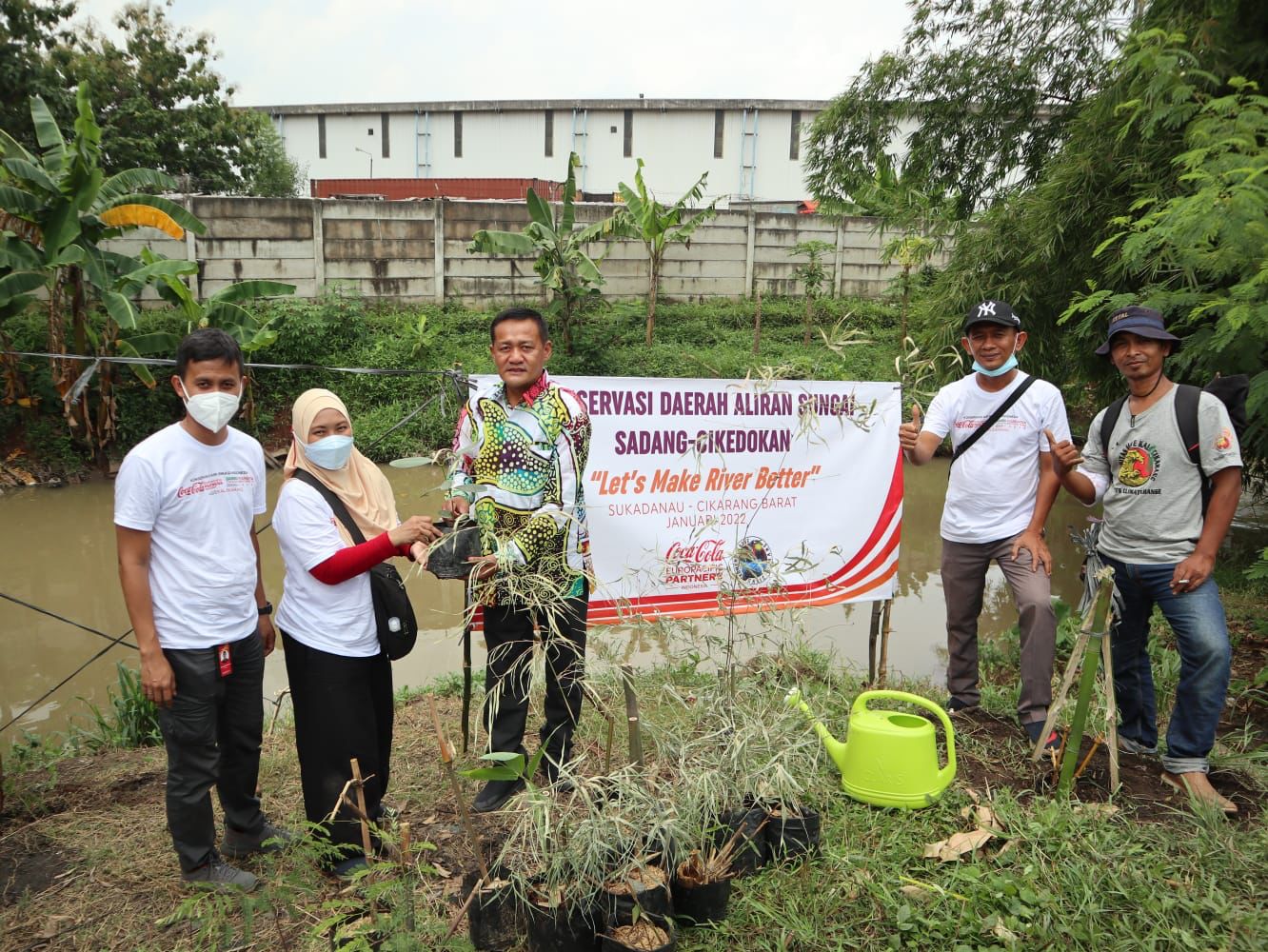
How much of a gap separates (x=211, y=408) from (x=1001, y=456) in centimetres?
268

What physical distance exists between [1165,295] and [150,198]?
29.4 ft

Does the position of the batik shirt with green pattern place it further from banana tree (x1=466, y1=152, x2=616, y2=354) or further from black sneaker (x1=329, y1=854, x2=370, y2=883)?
banana tree (x1=466, y1=152, x2=616, y2=354)

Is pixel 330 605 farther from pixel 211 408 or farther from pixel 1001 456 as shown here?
pixel 1001 456

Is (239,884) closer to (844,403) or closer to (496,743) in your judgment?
(496,743)

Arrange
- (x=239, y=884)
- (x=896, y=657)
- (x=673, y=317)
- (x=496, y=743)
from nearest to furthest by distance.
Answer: (x=239, y=884) → (x=496, y=743) → (x=896, y=657) → (x=673, y=317)

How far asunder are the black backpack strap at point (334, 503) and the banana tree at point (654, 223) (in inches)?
360

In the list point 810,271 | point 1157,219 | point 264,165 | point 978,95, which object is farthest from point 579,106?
point 1157,219

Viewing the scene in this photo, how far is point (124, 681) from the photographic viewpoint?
3.81 meters

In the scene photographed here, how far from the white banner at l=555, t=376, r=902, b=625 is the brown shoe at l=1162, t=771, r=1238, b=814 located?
1413 mm

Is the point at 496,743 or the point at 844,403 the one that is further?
the point at 844,403

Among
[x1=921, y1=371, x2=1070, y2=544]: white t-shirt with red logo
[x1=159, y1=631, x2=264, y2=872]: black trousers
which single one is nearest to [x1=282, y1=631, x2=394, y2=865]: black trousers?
[x1=159, y1=631, x2=264, y2=872]: black trousers

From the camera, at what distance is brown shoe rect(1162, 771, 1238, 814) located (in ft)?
8.91

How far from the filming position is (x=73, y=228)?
7812 millimetres

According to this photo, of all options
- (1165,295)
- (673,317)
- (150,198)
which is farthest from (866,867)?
(673,317)
